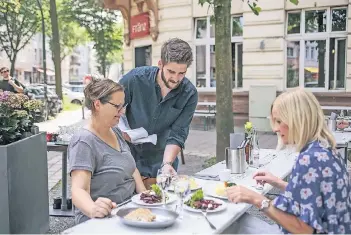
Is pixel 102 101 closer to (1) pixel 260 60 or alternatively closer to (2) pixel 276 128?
(2) pixel 276 128

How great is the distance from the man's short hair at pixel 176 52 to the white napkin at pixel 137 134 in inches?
23.3

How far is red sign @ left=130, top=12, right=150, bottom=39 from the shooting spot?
15864 mm

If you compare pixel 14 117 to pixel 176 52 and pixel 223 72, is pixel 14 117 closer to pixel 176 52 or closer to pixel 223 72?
pixel 176 52

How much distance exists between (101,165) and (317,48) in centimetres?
1131

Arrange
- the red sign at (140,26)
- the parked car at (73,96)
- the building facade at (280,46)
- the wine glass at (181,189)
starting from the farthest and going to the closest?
the parked car at (73,96), the red sign at (140,26), the building facade at (280,46), the wine glass at (181,189)

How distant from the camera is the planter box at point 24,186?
Answer: 141 inches

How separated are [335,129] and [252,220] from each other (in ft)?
13.7

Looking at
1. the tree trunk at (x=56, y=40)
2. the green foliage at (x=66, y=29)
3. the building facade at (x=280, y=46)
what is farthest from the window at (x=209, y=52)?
the green foliage at (x=66, y=29)

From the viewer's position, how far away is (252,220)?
290 cm

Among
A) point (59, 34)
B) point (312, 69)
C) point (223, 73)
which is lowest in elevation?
point (223, 73)

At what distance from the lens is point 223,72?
7332 mm

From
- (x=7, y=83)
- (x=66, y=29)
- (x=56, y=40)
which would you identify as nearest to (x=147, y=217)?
(x=7, y=83)

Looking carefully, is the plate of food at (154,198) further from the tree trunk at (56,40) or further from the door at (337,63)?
the tree trunk at (56,40)


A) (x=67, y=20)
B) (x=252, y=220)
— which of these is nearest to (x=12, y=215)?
(x=252, y=220)
